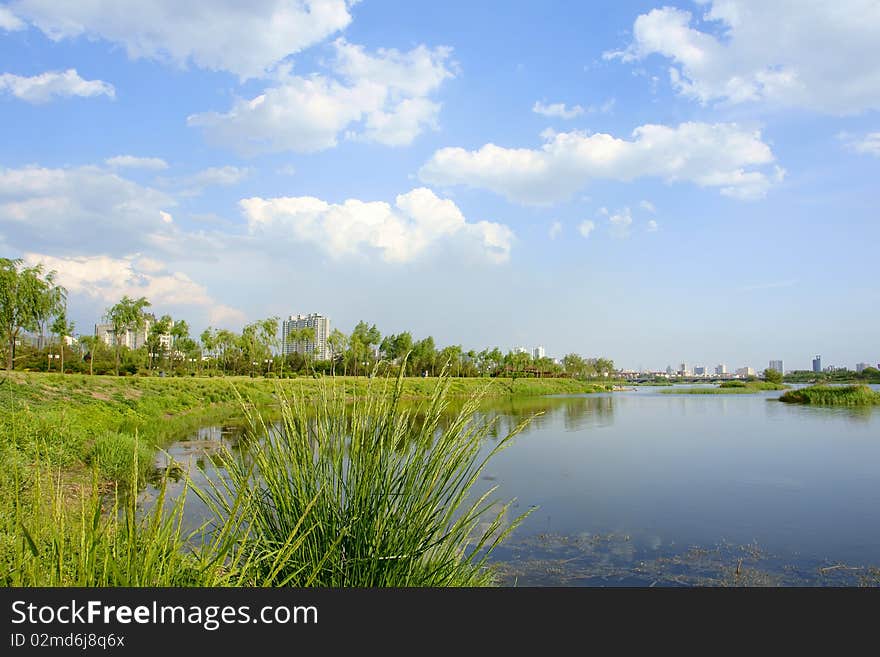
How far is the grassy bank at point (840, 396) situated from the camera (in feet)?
99.1

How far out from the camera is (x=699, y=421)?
2386 centimetres

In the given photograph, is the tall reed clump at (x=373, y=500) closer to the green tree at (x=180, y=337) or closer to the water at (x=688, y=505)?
the water at (x=688, y=505)

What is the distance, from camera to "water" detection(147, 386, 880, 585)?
6.44 meters

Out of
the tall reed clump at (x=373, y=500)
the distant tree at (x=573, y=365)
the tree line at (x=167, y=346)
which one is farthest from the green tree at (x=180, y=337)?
the distant tree at (x=573, y=365)

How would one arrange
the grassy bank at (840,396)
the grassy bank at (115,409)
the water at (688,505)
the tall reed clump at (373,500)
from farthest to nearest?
the grassy bank at (840,396)
the grassy bank at (115,409)
the water at (688,505)
the tall reed clump at (373,500)

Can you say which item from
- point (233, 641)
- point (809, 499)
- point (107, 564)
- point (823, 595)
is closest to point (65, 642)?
point (107, 564)

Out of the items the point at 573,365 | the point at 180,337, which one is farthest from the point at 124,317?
the point at 573,365

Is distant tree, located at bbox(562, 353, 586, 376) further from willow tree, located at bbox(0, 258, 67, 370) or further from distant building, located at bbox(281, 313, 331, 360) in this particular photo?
willow tree, located at bbox(0, 258, 67, 370)

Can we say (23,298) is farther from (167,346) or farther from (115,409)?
(167,346)

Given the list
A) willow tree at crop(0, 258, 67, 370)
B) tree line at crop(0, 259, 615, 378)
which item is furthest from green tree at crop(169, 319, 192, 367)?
willow tree at crop(0, 258, 67, 370)

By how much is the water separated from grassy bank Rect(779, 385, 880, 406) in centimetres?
1438

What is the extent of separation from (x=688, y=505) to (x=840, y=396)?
2872cm

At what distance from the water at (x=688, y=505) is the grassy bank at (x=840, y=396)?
566 inches

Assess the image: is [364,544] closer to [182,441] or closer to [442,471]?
[442,471]
